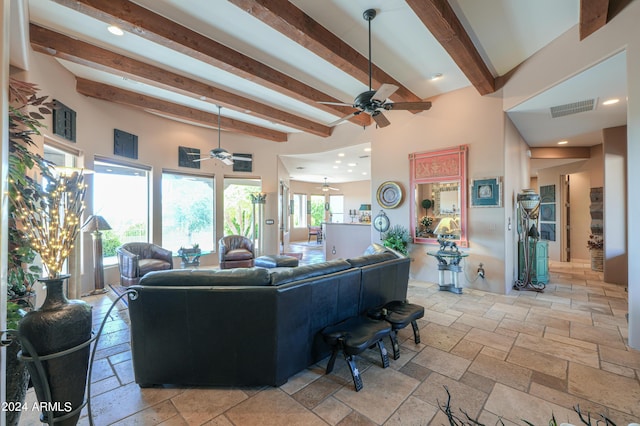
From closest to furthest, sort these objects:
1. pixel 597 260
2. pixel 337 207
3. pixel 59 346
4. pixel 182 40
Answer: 1. pixel 59 346
2. pixel 182 40
3. pixel 597 260
4. pixel 337 207

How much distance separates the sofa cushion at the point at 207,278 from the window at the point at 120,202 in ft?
12.9

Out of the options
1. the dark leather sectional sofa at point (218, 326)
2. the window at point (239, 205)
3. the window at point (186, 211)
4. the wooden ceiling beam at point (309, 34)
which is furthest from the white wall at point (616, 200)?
A: the window at point (186, 211)

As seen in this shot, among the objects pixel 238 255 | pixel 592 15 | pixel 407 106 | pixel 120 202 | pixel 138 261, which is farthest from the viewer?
pixel 238 255

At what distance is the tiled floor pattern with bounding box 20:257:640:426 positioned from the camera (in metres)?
1.84

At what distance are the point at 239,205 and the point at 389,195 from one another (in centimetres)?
411

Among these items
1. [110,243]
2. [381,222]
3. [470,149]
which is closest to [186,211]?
[110,243]

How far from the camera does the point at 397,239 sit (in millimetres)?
5324

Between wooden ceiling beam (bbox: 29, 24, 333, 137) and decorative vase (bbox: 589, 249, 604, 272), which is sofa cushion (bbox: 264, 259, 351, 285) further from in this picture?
decorative vase (bbox: 589, 249, 604, 272)

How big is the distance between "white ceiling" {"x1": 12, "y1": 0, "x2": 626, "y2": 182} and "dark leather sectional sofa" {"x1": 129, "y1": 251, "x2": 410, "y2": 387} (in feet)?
8.98

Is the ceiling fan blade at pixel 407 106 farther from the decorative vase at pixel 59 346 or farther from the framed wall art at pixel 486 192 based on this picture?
the decorative vase at pixel 59 346

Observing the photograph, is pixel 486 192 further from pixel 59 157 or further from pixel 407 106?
pixel 59 157

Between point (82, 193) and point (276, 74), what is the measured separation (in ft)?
10.6

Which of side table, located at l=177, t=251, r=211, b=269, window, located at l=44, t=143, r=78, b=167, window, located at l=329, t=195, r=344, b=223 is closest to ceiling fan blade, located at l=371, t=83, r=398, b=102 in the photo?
side table, located at l=177, t=251, r=211, b=269

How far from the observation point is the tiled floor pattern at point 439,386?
1843 mm
